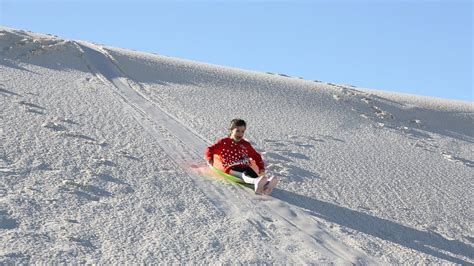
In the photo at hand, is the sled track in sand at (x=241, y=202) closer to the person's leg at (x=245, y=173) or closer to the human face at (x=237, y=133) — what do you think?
the person's leg at (x=245, y=173)

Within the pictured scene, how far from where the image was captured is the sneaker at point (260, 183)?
231 inches

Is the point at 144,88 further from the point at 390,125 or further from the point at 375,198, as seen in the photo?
the point at 375,198

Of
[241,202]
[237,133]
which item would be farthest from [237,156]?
[241,202]

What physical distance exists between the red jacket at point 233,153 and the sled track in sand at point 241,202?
31 centimetres

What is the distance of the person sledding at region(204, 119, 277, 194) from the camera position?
6367mm

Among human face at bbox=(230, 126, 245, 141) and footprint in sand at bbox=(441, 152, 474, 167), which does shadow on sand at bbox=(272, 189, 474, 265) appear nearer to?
human face at bbox=(230, 126, 245, 141)

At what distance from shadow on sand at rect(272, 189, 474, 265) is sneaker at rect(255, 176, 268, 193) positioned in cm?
21

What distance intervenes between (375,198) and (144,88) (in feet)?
18.5

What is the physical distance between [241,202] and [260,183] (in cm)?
31

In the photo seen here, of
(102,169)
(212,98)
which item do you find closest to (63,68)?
(212,98)

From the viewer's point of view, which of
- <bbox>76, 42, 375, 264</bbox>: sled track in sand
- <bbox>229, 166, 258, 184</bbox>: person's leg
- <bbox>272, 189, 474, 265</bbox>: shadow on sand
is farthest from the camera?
<bbox>229, 166, 258, 184</bbox>: person's leg

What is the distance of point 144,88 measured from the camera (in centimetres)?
1103

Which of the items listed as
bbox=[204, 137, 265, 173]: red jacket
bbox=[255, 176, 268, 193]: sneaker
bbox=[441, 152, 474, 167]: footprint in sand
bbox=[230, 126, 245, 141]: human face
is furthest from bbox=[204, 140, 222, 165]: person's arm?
bbox=[441, 152, 474, 167]: footprint in sand

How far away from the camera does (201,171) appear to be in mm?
6559
